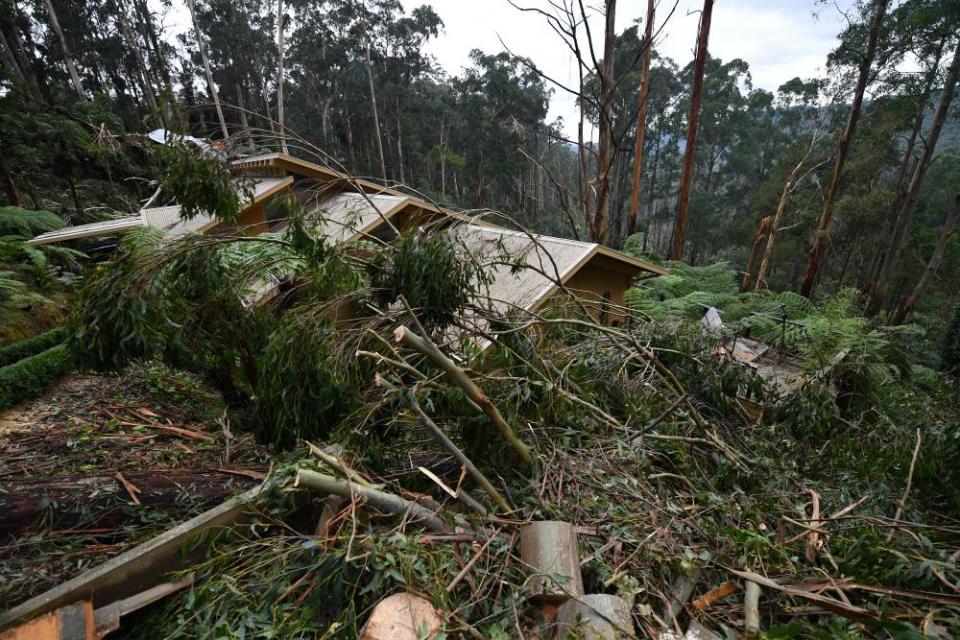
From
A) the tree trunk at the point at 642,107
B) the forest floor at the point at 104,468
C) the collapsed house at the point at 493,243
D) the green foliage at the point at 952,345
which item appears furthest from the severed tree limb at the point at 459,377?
the green foliage at the point at 952,345

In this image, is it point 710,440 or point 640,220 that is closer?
point 710,440

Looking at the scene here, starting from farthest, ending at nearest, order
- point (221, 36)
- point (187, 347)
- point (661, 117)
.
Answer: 1. point (661, 117)
2. point (221, 36)
3. point (187, 347)

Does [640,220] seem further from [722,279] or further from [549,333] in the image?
[549,333]

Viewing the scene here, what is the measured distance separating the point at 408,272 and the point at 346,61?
33.1 meters

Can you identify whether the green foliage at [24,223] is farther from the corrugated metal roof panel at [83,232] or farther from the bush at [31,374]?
the bush at [31,374]

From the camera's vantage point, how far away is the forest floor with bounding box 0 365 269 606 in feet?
10.8

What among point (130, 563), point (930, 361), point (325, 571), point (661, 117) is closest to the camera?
point (325, 571)

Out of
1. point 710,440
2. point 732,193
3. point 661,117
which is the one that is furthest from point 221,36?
point 732,193

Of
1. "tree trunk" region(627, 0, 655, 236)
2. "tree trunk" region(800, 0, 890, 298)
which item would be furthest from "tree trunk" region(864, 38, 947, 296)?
"tree trunk" region(627, 0, 655, 236)

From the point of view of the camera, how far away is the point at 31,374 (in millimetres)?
6520

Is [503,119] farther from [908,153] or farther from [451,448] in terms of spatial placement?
[451,448]

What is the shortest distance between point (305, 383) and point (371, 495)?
4.15ft

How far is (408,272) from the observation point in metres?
3.79

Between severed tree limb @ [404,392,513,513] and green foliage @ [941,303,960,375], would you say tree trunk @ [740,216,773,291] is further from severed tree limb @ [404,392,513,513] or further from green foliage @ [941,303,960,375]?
severed tree limb @ [404,392,513,513]
